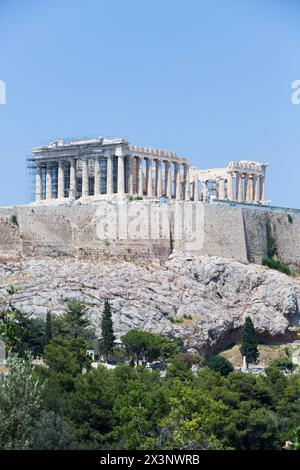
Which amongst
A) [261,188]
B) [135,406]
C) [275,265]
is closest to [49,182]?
[275,265]

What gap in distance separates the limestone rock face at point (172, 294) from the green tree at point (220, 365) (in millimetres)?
2033

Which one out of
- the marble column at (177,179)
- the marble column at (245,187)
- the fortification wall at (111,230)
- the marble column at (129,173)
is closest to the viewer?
the fortification wall at (111,230)

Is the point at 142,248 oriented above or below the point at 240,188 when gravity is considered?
below

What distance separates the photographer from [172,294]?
68.4 m

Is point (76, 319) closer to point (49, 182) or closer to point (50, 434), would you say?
point (49, 182)

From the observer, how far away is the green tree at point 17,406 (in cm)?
3888

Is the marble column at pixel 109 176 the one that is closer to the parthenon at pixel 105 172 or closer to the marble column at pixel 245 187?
the parthenon at pixel 105 172

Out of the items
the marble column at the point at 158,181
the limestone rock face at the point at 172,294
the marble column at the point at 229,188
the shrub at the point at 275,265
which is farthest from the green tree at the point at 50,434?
the marble column at the point at 229,188

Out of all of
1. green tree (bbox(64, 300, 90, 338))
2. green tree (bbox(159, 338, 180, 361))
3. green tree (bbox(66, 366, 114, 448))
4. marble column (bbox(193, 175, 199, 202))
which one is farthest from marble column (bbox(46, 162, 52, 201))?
green tree (bbox(66, 366, 114, 448))

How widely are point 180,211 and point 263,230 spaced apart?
702 cm

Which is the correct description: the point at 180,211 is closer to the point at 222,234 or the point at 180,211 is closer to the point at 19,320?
the point at 222,234

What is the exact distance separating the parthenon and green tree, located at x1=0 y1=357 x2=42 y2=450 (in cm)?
3621

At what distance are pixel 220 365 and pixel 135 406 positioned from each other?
17.6 meters
